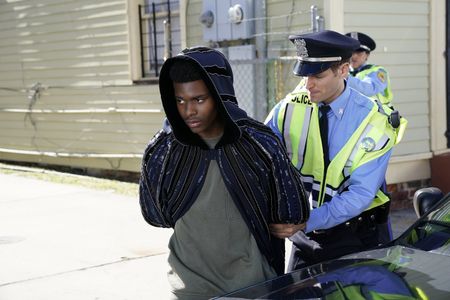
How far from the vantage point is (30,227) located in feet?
24.1

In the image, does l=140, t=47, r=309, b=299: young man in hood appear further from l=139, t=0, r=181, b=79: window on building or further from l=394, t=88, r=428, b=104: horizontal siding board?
l=139, t=0, r=181, b=79: window on building

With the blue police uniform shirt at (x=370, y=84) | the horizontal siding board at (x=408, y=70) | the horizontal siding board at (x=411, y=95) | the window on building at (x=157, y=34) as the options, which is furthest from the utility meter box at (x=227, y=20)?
the blue police uniform shirt at (x=370, y=84)

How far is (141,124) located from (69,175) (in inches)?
76.0

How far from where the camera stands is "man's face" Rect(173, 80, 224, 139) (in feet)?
8.05

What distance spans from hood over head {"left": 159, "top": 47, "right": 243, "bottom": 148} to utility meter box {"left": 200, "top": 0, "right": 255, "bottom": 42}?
5.31 meters

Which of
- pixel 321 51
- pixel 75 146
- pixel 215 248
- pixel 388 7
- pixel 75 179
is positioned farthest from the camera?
pixel 75 146

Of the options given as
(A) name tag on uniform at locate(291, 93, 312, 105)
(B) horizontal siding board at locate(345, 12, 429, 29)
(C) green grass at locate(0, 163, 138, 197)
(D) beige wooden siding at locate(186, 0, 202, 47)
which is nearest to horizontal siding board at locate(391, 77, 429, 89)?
(B) horizontal siding board at locate(345, 12, 429, 29)

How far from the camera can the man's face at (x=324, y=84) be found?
9.79ft

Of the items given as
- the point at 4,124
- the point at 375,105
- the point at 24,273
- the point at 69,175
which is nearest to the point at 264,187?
the point at 375,105

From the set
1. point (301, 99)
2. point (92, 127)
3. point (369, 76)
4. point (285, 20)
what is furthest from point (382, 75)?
point (92, 127)

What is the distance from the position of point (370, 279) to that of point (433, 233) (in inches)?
23.0

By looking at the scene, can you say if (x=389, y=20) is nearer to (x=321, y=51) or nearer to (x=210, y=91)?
(x=321, y=51)

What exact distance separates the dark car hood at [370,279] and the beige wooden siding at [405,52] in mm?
4911

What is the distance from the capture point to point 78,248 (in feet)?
21.2
